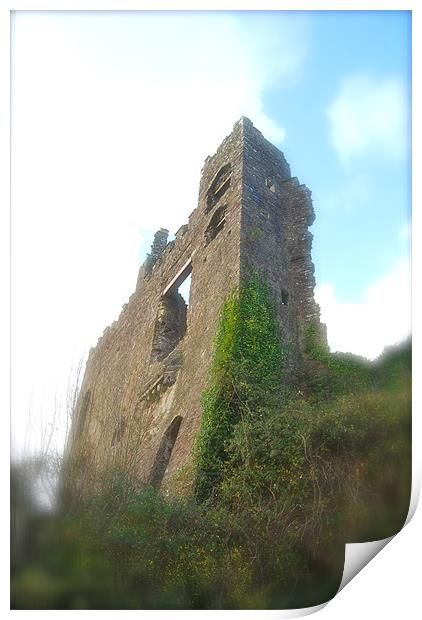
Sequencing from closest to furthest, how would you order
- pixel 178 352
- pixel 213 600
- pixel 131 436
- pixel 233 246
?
pixel 213 600
pixel 131 436
pixel 233 246
pixel 178 352

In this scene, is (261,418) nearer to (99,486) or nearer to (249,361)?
(249,361)

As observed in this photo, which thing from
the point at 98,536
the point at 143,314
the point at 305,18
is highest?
the point at 305,18

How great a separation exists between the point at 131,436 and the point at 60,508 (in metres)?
2.30

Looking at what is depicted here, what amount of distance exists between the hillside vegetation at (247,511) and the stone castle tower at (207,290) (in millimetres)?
868

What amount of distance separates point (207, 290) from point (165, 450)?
282cm

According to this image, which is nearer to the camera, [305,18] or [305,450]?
[305,18]

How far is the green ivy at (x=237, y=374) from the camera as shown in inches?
327

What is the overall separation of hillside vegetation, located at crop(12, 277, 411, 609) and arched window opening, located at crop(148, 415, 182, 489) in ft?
4.87

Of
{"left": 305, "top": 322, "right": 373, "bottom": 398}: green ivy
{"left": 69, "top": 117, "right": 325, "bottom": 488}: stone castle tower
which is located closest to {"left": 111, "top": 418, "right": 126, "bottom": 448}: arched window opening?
{"left": 69, "top": 117, "right": 325, "bottom": 488}: stone castle tower

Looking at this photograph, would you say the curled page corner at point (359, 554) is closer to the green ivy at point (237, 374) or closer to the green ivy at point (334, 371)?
the green ivy at point (237, 374)

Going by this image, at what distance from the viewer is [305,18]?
6375 mm

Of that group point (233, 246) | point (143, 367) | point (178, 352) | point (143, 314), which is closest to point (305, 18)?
point (233, 246)

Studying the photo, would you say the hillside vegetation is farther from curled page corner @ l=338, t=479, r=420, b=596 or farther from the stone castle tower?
the stone castle tower

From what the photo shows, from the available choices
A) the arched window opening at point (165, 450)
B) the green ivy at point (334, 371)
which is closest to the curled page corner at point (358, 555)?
the green ivy at point (334, 371)
